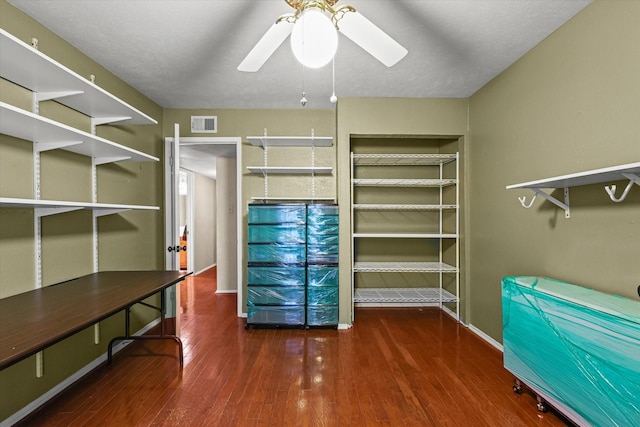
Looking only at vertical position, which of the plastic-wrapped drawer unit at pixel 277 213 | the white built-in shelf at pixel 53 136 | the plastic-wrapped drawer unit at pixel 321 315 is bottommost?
the plastic-wrapped drawer unit at pixel 321 315

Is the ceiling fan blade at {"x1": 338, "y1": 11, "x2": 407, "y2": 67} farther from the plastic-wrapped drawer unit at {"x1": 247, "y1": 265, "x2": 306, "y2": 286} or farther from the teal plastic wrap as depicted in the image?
the plastic-wrapped drawer unit at {"x1": 247, "y1": 265, "x2": 306, "y2": 286}

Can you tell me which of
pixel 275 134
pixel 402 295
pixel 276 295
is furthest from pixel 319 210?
pixel 402 295

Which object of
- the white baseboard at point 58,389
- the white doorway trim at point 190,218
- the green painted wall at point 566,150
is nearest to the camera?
the green painted wall at point 566,150

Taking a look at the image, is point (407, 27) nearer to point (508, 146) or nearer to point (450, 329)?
point (508, 146)

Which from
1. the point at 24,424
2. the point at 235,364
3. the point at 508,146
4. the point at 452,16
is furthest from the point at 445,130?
the point at 24,424

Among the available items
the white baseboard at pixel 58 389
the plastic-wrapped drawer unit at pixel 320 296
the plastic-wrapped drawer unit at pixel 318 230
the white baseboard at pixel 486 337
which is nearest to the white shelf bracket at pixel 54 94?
the white baseboard at pixel 58 389

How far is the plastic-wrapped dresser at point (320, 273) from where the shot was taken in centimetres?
300

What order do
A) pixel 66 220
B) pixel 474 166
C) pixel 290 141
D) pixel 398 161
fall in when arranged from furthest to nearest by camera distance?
pixel 398 161 < pixel 290 141 < pixel 474 166 < pixel 66 220

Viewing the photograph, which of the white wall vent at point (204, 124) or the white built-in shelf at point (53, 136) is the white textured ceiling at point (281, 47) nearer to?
the white wall vent at point (204, 124)

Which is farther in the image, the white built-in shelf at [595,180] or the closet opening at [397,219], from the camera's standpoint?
the closet opening at [397,219]

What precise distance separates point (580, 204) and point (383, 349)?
1.82m

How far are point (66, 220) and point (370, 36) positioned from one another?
2311 mm

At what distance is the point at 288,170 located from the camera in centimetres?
328

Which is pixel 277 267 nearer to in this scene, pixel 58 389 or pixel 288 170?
pixel 288 170
